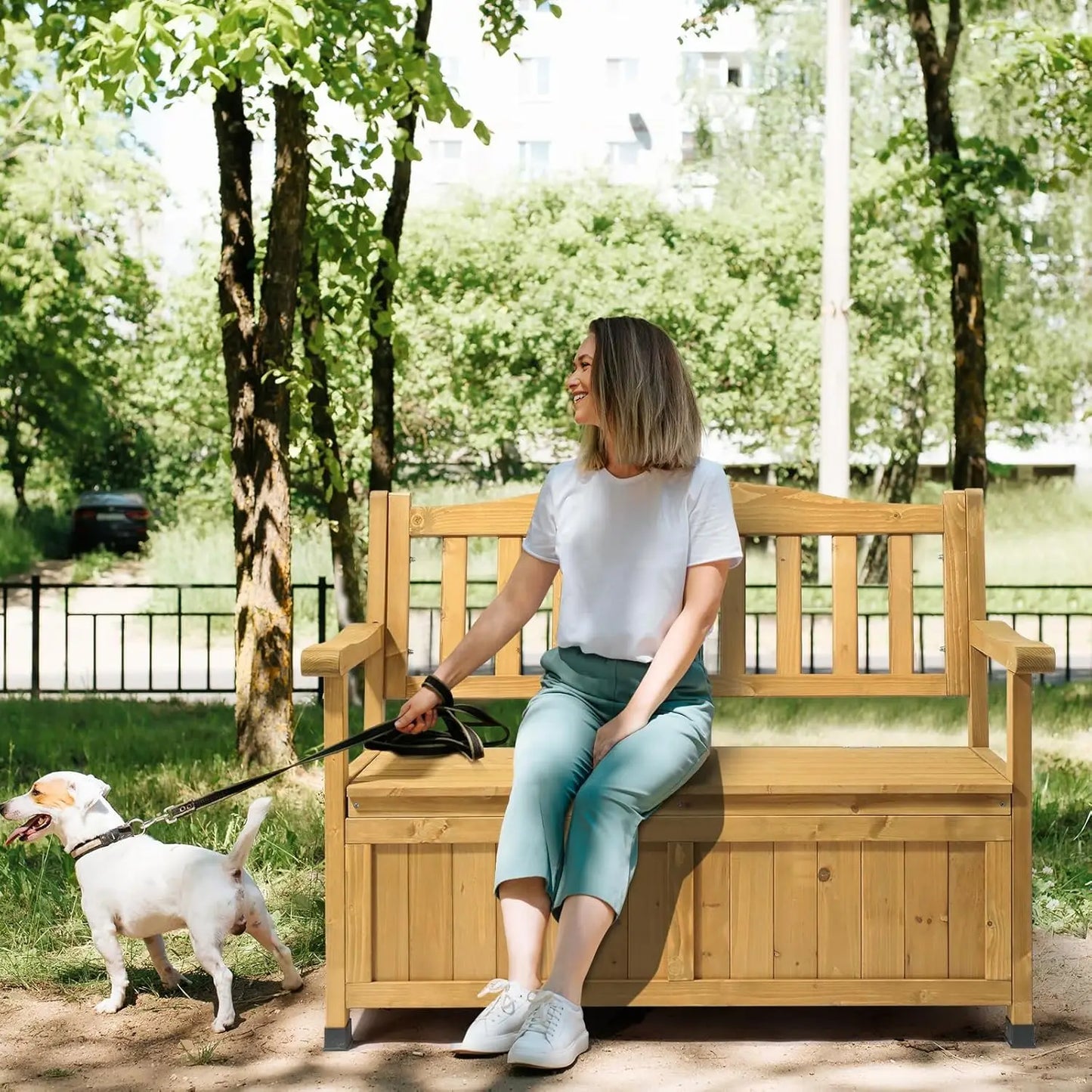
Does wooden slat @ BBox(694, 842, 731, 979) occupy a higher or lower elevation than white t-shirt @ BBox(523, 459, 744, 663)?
lower

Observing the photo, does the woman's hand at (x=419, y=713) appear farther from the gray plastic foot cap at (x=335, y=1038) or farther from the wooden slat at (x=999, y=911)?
the wooden slat at (x=999, y=911)

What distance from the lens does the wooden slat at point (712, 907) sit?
3.29 meters

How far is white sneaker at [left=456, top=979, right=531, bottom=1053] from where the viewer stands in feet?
10.1

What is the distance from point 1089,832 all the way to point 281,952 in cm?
295

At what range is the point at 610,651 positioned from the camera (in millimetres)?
3422

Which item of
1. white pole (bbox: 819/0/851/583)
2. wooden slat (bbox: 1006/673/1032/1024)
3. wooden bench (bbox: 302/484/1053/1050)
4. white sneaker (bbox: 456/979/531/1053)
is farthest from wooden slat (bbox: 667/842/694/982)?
white pole (bbox: 819/0/851/583)

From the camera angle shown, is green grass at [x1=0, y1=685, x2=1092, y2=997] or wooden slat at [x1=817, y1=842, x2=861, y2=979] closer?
wooden slat at [x1=817, y1=842, x2=861, y2=979]

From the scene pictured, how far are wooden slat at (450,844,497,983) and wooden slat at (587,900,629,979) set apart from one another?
A: 0.75ft

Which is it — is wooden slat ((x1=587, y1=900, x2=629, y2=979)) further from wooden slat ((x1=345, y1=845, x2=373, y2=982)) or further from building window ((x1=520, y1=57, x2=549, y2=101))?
building window ((x1=520, y1=57, x2=549, y2=101))

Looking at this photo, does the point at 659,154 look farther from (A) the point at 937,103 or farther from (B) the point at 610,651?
(B) the point at 610,651

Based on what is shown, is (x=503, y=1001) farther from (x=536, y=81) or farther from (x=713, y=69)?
(x=713, y=69)

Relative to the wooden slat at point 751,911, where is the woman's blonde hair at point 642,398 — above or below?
above

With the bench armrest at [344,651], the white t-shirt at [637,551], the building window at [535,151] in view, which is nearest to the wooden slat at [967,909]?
the white t-shirt at [637,551]

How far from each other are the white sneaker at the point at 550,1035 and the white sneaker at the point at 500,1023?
0.9 inches
